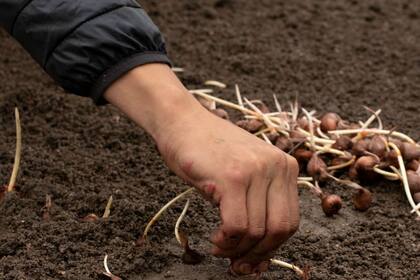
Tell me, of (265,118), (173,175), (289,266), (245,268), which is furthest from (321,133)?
(245,268)

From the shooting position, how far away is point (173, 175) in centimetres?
208

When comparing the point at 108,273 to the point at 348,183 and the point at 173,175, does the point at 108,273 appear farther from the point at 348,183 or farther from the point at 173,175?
the point at 348,183

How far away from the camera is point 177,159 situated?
53.7 inches

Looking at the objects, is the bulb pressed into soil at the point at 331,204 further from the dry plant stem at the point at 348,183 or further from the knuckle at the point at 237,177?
the knuckle at the point at 237,177

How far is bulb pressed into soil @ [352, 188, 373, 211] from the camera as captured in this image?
1947mm

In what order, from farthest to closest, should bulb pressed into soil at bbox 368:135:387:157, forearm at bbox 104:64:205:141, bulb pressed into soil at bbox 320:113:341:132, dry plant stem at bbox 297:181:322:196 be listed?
bulb pressed into soil at bbox 320:113:341:132
bulb pressed into soil at bbox 368:135:387:157
dry plant stem at bbox 297:181:322:196
forearm at bbox 104:64:205:141

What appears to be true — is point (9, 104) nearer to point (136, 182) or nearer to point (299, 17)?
point (136, 182)

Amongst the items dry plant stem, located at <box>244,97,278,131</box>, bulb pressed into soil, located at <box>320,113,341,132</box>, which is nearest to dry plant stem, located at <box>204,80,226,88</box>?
dry plant stem, located at <box>244,97,278,131</box>

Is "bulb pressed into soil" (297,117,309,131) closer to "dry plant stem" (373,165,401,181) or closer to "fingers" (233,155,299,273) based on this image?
"dry plant stem" (373,165,401,181)

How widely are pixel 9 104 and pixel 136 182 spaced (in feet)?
1.83

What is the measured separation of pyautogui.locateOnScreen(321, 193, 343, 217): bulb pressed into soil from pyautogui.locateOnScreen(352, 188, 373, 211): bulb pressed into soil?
5 centimetres

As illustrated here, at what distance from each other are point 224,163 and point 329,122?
0.95 m

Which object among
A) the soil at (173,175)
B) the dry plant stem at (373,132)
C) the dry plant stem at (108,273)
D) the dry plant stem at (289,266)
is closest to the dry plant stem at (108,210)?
the soil at (173,175)

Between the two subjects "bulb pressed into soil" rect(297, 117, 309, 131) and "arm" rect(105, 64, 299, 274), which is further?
"bulb pressed into soil" rect(297, 117, 309, 131)
